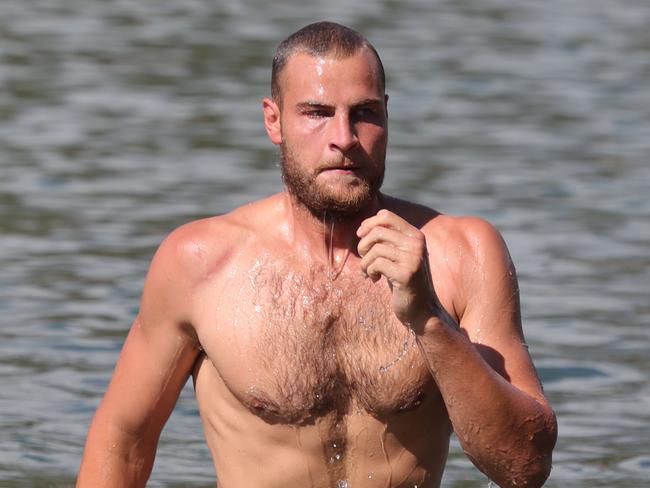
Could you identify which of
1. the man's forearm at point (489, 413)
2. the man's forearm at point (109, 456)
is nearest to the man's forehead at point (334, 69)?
the man's forearm at point (489, 413)

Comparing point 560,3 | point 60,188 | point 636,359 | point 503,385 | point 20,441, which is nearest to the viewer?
point 503,385

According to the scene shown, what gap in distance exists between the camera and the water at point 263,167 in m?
7.45

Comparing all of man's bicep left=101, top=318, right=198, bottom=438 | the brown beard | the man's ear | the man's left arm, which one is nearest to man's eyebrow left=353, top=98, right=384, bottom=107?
the brown beard

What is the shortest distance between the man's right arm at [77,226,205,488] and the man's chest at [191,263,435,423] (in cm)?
9

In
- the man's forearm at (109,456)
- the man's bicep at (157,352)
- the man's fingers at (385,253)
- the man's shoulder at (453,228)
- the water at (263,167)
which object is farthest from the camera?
the water at (263,167)

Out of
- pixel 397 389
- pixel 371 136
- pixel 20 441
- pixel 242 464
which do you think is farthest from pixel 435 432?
pixel 20 441

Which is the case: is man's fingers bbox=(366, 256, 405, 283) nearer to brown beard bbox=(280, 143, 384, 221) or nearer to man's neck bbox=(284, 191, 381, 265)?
brown beard bbox=(280, 143, 384, 221)

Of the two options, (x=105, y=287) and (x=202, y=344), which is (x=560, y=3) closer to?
(x=105, y=287)

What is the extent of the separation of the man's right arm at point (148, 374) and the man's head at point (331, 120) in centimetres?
44

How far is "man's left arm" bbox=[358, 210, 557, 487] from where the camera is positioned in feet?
13.6

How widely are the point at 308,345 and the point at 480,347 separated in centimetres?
51

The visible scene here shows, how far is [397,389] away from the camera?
4.81 meters

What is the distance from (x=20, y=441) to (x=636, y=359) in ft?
9.21

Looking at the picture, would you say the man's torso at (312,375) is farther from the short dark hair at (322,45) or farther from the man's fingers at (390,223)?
the man's fingers at (390,223)
